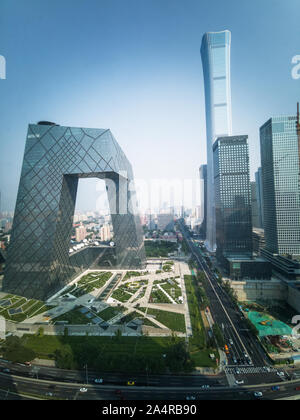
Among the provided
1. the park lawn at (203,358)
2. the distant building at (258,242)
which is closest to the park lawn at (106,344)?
the park lawn at (203,358)

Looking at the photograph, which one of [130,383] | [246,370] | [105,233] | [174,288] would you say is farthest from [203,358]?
[105,233]

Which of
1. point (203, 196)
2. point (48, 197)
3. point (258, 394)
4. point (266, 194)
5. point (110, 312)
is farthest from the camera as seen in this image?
point (203, 196)

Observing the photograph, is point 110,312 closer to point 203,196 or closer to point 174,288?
point 174,288

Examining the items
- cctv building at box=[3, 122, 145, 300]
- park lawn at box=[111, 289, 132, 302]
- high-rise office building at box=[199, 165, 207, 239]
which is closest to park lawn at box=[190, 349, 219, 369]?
park lawn at box=[111, 289, 132, 302]

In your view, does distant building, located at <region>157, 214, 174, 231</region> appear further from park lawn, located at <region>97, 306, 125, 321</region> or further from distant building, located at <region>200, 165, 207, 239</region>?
park lawn, located at <region>97, 306, 125, 321</region>

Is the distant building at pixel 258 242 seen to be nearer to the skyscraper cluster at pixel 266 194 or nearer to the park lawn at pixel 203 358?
the skyscraper cluster at pixel 266 194

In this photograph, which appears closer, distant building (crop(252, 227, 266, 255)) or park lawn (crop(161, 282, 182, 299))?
park lawn (crop(161, 282, 182, 299))
